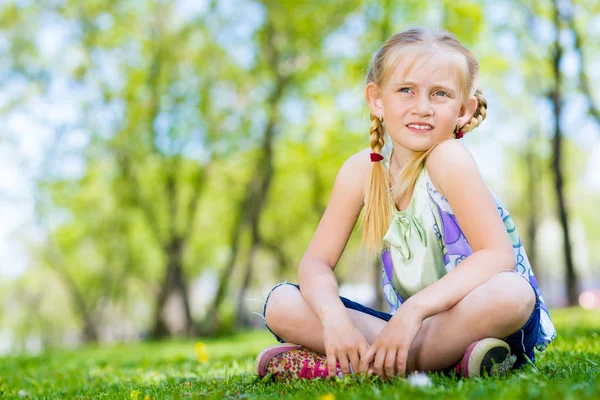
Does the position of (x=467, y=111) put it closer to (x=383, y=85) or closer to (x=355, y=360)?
(x=383, y=85)

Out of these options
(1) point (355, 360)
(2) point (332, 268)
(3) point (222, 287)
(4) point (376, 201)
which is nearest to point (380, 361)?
(1) point (355, 360)

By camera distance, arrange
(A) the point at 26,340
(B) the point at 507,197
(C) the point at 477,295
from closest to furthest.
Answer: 1. (C) the point at 477,295
2. (B) the point at 507,197
3. (A) the point at 26,340

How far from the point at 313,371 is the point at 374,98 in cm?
143

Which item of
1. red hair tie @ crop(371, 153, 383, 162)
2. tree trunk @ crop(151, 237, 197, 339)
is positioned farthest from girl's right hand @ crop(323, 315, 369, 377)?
tree trunk @ crop(151, 237, 197, 339)

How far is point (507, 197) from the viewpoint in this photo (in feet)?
107

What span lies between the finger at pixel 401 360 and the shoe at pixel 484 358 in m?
0.28

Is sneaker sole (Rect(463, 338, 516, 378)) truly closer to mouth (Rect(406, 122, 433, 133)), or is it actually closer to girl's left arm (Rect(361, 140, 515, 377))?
girl's left arm (Rect(361, 140, 515, 377))

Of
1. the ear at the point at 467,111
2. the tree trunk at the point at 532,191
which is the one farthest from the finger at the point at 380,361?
the tree trunk at the point at 532,191

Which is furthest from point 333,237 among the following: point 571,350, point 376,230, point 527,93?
point 527,93

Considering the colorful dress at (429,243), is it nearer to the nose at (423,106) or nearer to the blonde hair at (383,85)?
the blonde hair at (383,85)

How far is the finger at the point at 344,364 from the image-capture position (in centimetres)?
281

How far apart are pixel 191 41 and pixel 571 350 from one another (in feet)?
51.8

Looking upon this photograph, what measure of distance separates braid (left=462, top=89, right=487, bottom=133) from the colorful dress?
0.35m

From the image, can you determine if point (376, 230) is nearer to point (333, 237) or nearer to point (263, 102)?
point (333, 237)
